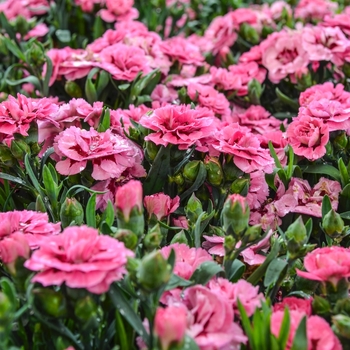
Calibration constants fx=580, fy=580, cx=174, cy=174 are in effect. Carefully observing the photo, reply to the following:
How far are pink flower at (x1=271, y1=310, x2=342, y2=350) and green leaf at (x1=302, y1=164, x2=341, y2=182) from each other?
0.55 m

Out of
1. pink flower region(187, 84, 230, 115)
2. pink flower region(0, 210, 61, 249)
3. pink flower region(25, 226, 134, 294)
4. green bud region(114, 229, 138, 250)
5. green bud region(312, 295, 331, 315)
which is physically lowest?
green bud region(312, 295, 331, 315)

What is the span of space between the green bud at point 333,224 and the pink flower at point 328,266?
130 mm

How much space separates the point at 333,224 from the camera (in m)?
1.12

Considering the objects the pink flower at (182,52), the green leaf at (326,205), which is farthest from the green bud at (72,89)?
the green leaf at (326,205)

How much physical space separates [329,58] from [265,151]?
0.67 metres

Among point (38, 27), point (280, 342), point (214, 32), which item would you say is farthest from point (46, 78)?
point (280, 342)

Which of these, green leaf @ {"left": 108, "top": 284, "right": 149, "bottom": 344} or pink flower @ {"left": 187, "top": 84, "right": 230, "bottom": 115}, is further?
pink flower @ {"left": 187, "top": 84, "right": 230, "bottom": 115}

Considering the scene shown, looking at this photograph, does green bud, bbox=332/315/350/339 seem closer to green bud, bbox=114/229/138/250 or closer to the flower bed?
the flower bed

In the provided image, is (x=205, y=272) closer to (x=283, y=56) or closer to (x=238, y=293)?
(x=238, y=293)

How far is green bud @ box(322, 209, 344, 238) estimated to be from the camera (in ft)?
→ 3.66

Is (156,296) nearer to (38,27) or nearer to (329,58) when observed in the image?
(329,58)

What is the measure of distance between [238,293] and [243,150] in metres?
0.38

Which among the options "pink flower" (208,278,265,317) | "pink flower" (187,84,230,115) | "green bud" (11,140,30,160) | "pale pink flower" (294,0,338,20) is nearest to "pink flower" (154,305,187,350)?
"pink flower" (208,278,265,317)

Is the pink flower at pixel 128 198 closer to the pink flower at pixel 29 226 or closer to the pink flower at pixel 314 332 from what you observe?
the pink flower at pixel 29 226
